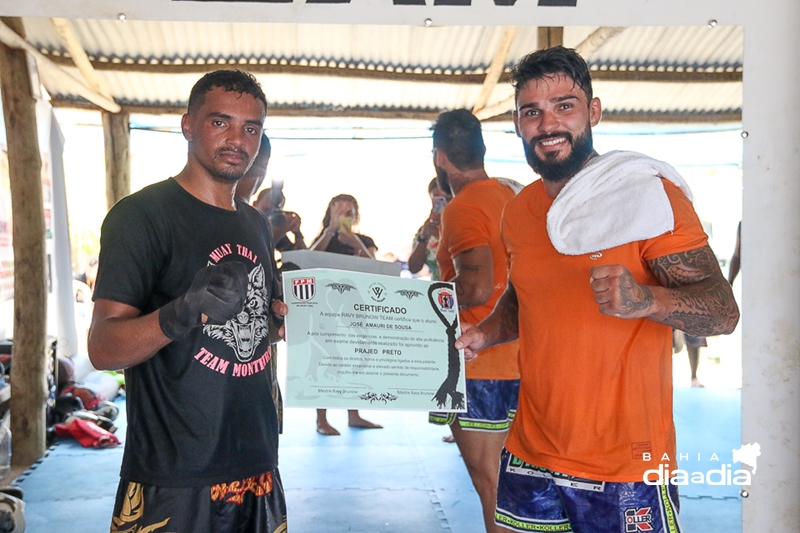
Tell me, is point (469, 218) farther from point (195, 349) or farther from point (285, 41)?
point (195, 349)

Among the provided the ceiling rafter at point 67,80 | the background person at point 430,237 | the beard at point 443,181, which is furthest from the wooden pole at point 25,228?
the beard at point 443,181

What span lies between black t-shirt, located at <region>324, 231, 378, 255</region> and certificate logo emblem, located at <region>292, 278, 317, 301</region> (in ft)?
1.08

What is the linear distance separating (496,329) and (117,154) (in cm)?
151

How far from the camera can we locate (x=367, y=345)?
2.05 meters

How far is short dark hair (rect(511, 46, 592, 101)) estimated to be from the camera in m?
1.91

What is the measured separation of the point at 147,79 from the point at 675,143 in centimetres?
196

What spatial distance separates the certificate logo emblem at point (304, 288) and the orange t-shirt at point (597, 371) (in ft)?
2.19


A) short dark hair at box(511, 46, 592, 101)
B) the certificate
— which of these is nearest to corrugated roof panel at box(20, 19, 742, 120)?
short dark hair at box(511, 46, 592, 101)

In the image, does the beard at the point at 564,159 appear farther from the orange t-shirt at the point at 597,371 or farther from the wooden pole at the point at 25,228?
the wooden pole at the point at 25,228

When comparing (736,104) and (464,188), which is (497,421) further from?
(736,104)

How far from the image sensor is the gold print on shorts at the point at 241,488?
6.12 ft

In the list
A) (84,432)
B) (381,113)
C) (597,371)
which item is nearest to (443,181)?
(381,113)

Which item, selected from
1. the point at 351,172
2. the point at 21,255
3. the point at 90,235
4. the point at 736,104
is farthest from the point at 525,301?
the point at 21,255

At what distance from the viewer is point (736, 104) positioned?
7.88 ft
